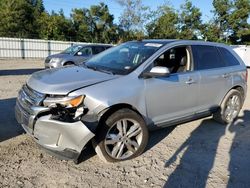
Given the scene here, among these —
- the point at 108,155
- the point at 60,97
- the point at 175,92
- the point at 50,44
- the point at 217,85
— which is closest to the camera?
the point at 60,97

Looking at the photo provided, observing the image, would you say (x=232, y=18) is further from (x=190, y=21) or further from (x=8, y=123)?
(x=8, y=123)

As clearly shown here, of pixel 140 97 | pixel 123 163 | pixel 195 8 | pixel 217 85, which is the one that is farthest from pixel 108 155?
pixel 195 8

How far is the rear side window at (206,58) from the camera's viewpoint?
5.13 meters

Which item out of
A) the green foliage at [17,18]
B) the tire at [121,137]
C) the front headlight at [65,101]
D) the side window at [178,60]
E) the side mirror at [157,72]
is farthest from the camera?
the green foliage at [17,18]

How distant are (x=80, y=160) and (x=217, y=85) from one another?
10.1ft

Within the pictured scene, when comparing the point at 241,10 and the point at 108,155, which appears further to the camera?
the point at 241,10

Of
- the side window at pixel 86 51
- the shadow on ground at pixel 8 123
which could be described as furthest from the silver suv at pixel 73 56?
the shadow on ground at pixel 8 123

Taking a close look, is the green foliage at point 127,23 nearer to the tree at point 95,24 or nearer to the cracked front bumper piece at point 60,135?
the tree at point 95,24

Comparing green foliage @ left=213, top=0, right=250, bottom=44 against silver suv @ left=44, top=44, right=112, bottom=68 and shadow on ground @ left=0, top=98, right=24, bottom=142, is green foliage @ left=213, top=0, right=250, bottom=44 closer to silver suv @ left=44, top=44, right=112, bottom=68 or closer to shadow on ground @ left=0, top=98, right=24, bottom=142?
silver suv @ left=44, top=44, right=112, bottom=68

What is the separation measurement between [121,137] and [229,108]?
10.3 ft

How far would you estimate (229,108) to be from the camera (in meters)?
6.05

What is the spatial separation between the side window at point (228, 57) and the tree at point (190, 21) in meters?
35.1

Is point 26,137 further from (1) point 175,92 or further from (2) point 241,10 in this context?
(2) point 241,10

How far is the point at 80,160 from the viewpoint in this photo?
3.98 metres
